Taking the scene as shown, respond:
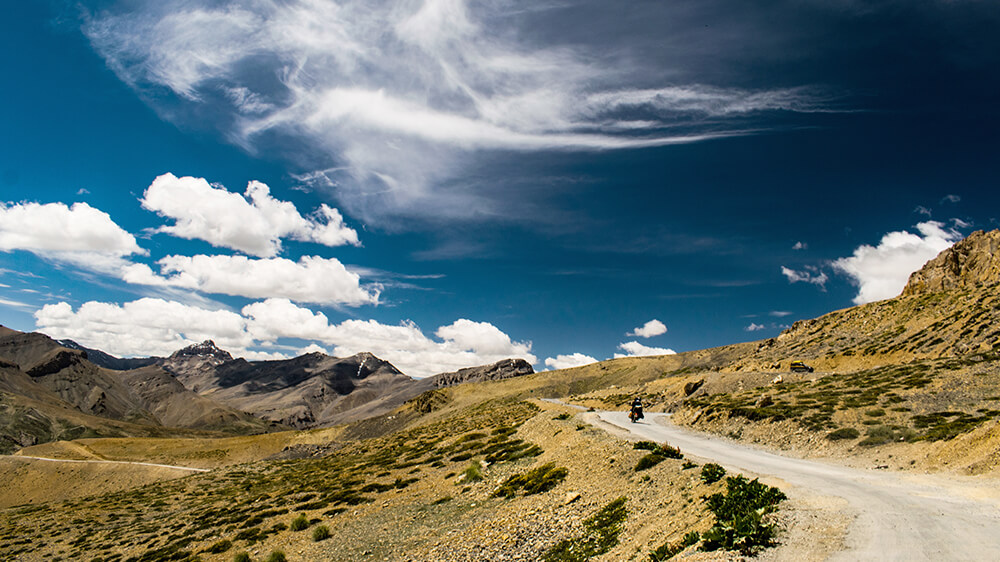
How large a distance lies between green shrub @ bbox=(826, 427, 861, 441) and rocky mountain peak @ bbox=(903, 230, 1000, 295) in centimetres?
10988

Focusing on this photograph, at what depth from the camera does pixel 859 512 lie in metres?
12.9

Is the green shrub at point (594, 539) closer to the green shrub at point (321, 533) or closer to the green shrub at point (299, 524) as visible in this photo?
the green shrub at point (321, 533)

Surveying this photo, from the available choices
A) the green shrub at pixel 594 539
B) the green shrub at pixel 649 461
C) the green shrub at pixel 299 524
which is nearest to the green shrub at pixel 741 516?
the green shrub at pixel 594 539

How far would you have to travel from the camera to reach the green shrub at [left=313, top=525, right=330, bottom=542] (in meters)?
26.9

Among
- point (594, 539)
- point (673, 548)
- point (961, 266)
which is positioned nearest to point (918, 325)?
point (961, 266)

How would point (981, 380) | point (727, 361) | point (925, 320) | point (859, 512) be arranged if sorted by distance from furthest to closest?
1. point (727, 361)
2. point (925, 320)
3. point (981, 380)
4. point (859, 512)

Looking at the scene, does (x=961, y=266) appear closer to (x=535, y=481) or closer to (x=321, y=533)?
(x=535, y=481)

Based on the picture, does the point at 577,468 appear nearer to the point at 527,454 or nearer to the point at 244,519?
the point at 527,454

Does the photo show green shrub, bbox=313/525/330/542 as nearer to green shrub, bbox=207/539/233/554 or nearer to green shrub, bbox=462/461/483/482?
green shrub, bbox=207/539/233/554

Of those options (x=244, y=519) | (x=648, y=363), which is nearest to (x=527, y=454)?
(x=244, y=519)

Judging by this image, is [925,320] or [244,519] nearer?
[244,519]

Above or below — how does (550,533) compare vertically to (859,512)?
below

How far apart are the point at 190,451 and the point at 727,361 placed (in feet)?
550

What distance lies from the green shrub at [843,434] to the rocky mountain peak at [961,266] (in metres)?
110
